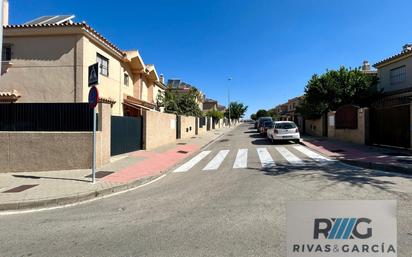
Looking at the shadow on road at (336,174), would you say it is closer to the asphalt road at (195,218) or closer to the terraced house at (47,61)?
the asphalt road at (195,218)

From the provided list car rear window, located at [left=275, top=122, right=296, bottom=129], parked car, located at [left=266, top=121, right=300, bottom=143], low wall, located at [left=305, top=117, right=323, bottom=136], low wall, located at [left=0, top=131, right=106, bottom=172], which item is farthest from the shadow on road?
low wall, located at [left=305, top=117, right=323, bottom=136]

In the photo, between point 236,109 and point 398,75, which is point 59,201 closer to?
point 398,75

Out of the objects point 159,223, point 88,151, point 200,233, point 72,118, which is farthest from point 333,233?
point 72,118

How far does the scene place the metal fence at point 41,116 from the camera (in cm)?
1051

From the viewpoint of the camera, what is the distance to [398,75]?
2364cm

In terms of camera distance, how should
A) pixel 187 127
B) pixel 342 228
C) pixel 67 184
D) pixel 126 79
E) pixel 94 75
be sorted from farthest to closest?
1. pixel 187 127
2. pixel 126 79
3. pixel 94 75
4. pixel 67 184
5. pixel 342 228

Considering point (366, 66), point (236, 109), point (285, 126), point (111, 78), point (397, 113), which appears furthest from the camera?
point (236, 109)

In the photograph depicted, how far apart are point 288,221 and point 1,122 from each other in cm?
1221

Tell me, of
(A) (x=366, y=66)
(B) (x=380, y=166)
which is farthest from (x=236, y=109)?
(B) (x=380, y=166)

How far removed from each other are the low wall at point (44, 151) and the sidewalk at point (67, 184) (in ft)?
1.22

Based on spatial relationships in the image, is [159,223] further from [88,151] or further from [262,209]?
[88,151]

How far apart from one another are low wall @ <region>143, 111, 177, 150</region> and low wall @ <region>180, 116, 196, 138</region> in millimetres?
3578

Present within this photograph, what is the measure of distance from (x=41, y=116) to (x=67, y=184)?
14.1ft

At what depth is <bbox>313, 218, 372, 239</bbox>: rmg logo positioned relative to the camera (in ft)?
5.24
